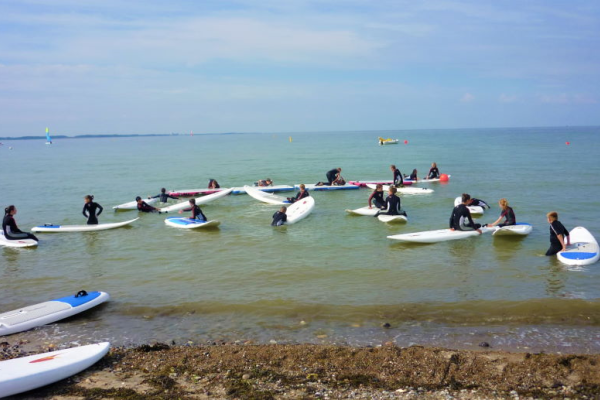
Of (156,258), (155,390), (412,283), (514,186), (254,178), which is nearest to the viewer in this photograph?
(155,390)

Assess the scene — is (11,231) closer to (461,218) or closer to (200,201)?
(200,201)

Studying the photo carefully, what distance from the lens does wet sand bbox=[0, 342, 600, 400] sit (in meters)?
6.25

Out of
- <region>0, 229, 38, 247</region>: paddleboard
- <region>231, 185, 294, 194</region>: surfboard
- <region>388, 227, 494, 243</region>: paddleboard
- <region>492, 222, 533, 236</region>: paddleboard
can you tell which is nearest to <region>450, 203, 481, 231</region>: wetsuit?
<region>388, 227, 494, 243</region>: paddleboard

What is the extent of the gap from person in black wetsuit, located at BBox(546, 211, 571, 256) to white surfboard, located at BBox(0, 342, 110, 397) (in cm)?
1085

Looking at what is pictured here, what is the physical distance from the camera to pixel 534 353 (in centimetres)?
757

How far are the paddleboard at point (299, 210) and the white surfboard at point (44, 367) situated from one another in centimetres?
1176

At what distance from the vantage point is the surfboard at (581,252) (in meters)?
12.2

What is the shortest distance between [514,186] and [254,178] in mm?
19430

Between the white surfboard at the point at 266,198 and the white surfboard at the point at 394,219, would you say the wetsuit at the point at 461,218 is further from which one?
the white surfboard at the point at 266,198

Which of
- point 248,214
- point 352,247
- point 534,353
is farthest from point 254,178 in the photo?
point 534,353

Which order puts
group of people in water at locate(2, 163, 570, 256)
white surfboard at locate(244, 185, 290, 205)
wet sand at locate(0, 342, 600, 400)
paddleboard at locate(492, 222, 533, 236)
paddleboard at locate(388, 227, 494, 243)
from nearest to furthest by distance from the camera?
wet sand at locate(0, 342, 600, 400)
group of people in water at locate(2, 163, 570, 256)
paddleboard at locate(388, 227, 494, 243)
paddleboard at locate(492, 222, 533, 236)
white surfboard at locate(244, 185, 290, 205)

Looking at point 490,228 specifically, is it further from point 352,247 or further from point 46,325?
point 46,325

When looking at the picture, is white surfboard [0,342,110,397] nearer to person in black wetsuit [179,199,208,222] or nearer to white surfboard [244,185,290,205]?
person in black wetsuit [179,199,208,222]

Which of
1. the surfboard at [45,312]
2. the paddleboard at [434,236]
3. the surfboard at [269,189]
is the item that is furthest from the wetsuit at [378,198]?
the surfboard at [45,312]
